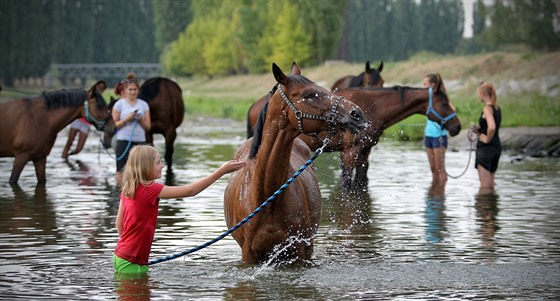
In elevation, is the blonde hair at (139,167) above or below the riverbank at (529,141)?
above

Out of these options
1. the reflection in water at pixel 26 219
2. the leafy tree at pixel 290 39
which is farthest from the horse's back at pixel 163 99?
the leafy tree at pixel 290 39

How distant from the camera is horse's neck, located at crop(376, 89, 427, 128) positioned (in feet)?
59.2

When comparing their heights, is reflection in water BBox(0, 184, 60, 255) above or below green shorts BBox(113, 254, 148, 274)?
below

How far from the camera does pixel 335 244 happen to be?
1233cm

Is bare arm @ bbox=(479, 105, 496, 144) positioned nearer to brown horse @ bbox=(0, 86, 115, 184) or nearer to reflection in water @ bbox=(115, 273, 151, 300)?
brown horse @ bbox=(0, 86, 115, 184)

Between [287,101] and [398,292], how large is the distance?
5.82 ft

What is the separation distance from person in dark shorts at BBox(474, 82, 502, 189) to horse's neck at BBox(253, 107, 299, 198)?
26.9ft

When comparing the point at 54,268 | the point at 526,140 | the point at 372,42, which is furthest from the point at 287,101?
the point at 372,42

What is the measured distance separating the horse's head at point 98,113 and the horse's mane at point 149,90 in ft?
9.51

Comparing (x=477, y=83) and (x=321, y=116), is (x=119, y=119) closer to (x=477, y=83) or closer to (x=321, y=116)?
(x=321, y=116)

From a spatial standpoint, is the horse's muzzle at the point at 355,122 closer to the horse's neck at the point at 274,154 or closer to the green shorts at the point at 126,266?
the horse's neck at the point at 274,154

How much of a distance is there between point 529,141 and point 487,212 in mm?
12428

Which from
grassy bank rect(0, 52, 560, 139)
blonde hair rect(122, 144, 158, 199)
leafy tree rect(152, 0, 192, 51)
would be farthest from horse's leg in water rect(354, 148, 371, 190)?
leafy tree rect(152, 0, 192, 51)

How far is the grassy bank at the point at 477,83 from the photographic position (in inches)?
1333
